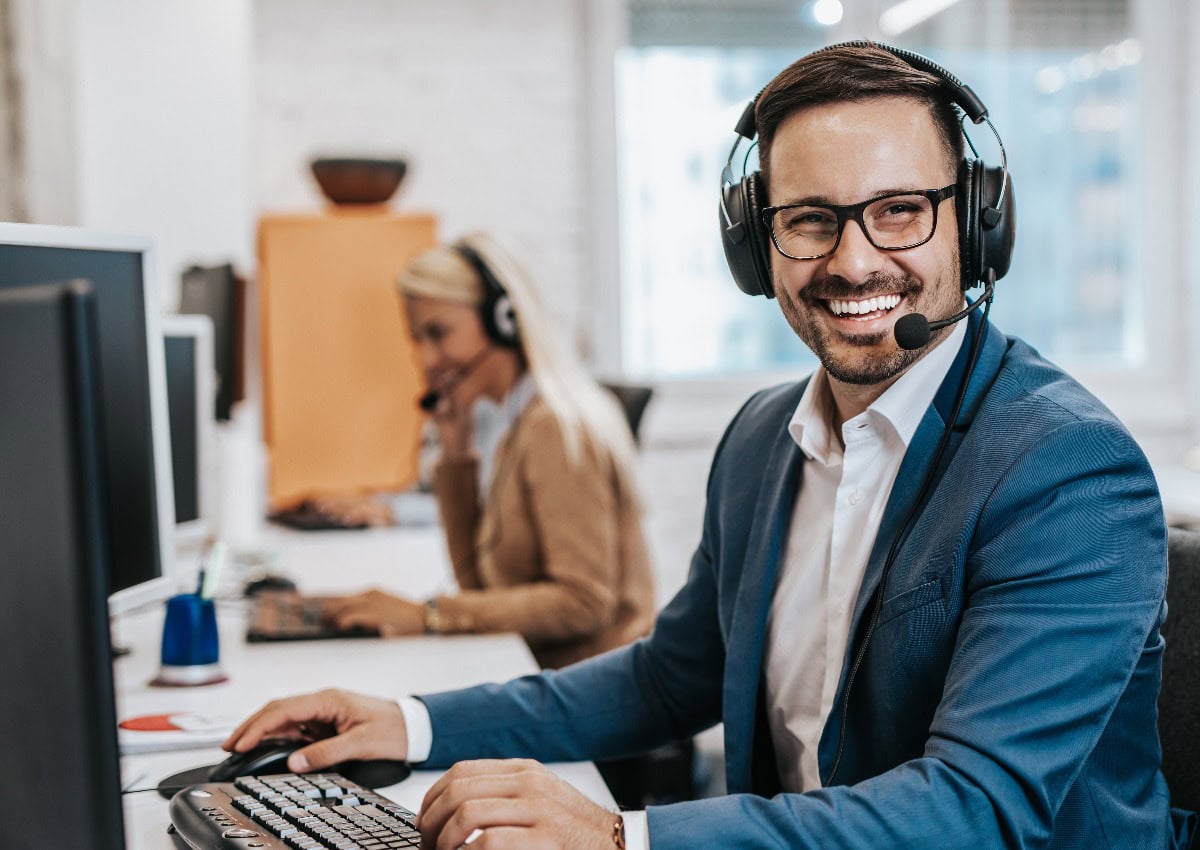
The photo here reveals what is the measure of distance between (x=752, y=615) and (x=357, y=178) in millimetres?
2885

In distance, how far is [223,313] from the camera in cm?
266

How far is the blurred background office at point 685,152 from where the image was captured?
4.22 m

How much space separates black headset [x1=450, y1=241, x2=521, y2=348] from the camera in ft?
7.21

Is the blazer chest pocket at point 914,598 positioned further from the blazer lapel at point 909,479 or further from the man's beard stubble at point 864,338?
the man's beard stubble at point 864,338

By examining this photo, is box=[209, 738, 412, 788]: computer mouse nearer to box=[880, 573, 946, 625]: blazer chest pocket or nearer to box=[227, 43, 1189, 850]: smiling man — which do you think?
box=[227, 43, 1189, 850]: smiling man

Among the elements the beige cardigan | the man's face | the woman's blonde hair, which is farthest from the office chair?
the man's face

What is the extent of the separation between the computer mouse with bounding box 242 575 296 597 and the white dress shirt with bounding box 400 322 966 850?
1.11 m

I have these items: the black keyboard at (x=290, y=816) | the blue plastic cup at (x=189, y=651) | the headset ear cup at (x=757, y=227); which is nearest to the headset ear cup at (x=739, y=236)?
the headset ear cup at (x=757, y=227)

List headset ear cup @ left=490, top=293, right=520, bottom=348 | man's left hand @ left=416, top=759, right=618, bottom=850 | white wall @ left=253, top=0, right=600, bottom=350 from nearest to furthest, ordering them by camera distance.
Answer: man's left hand @ left=416, top=759, right=618, bottom=850
headset ear cup @ left=490, top=293, right=520, bottom=348
white wall @ left=253, top=0, right=600, bottom=350

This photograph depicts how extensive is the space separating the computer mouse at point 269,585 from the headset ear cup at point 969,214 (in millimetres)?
1490

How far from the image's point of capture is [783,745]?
117cm

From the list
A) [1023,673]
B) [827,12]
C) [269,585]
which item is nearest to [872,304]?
[1023,673]

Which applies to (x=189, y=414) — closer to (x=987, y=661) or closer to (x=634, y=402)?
(x=634, y=402)

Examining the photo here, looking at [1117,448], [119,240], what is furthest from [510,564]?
[1117,448]
